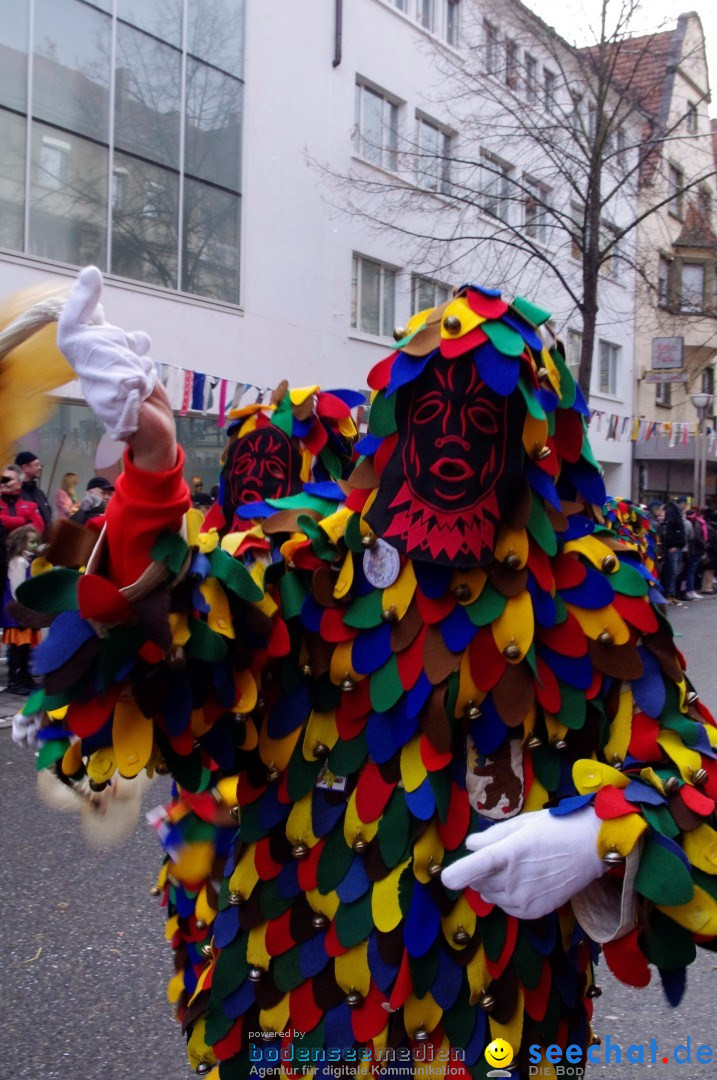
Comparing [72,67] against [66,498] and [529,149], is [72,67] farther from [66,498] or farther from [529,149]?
[529,149]

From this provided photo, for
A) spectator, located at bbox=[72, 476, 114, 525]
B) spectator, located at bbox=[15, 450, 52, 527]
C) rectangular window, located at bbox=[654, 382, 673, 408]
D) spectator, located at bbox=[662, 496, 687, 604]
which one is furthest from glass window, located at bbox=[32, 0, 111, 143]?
rectangular window, located at bbox=[654, 382, 673, 408]

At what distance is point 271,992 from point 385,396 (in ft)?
3.18

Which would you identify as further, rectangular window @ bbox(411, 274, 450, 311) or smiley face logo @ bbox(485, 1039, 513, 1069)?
rectangular window @ bbox(411, 274, 450, 311)

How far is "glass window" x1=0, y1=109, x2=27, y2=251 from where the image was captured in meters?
9.62

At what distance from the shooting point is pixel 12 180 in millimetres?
9703

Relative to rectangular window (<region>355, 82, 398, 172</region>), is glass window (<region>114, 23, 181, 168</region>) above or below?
below

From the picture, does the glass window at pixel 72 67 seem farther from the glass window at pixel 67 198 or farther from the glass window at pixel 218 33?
the glass window at pixel 218 33

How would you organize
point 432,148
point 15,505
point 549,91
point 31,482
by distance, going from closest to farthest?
point 15,505 < point 31,482 < point 549,91 < point 432,148

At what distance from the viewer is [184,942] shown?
223cm

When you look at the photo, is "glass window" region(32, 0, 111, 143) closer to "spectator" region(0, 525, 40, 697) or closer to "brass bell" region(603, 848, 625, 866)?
"spectator" region(0, 525, 40, 697)

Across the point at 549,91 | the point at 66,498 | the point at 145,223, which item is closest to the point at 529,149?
the point at 549,91

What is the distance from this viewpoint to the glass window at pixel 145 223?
10.9 metres

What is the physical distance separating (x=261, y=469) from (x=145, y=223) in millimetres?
8889

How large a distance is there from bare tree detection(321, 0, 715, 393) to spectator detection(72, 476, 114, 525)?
18.9 ft
